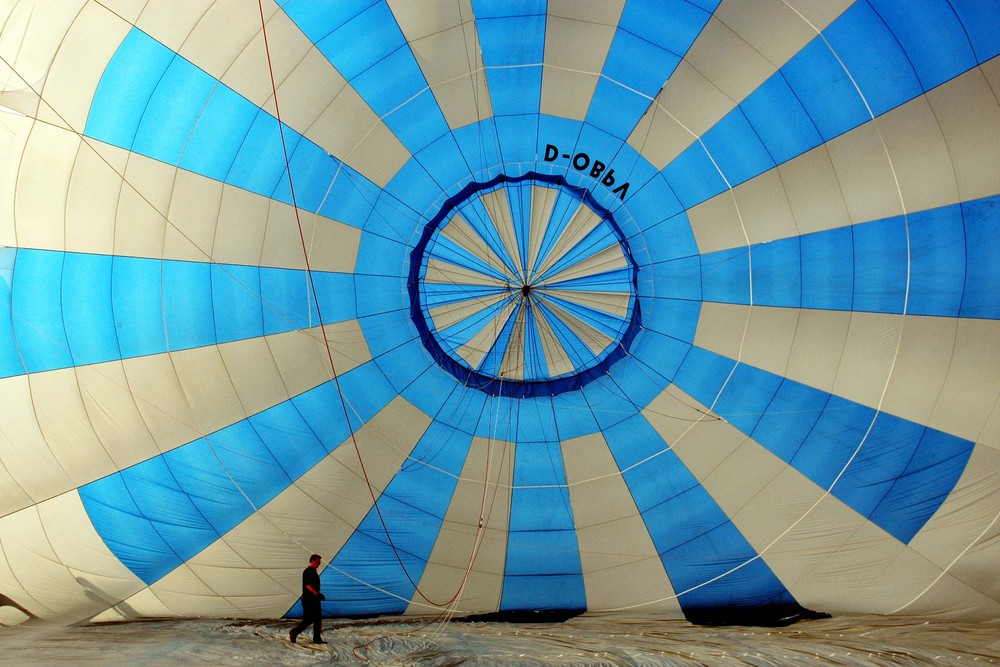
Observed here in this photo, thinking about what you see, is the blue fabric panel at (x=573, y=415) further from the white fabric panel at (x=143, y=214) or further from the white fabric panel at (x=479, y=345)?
the white fabric panel at (x=143, y=214)

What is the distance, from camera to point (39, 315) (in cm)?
495

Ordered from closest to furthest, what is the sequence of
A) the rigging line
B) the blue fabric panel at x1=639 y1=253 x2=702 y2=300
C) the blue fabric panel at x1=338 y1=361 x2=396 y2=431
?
the rigging line → the blue fabric panel at x1=639 y1=253 x2=702 y2=300 → the blue fabric panel at x1=338 y1=361 x2=396 y2=431

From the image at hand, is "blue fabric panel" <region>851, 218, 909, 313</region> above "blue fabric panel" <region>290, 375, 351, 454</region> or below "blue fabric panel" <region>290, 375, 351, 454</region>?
above

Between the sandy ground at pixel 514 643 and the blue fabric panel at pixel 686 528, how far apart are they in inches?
9.1

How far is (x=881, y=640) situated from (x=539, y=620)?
6.62 ft

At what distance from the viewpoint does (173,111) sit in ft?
15.4

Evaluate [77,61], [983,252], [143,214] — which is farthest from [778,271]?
[77,61]

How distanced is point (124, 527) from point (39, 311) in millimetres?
1413

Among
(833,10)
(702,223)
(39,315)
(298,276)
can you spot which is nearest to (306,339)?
(298,276)

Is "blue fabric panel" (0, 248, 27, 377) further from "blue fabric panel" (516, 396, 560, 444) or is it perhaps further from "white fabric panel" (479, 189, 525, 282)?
"blue fabric panel" (516, 396, 560, 444)

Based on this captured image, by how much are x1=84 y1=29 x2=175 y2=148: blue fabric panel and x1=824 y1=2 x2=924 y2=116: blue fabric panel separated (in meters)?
3.65

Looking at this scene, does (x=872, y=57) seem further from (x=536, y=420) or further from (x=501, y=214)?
(x=536, y=420)

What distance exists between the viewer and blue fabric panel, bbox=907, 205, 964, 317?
4.65m

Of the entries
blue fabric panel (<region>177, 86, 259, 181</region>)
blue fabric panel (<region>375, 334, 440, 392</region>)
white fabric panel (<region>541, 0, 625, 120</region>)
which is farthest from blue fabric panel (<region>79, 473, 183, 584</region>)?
white fabric panel (<region>541, 0, 625, 120</region>)
